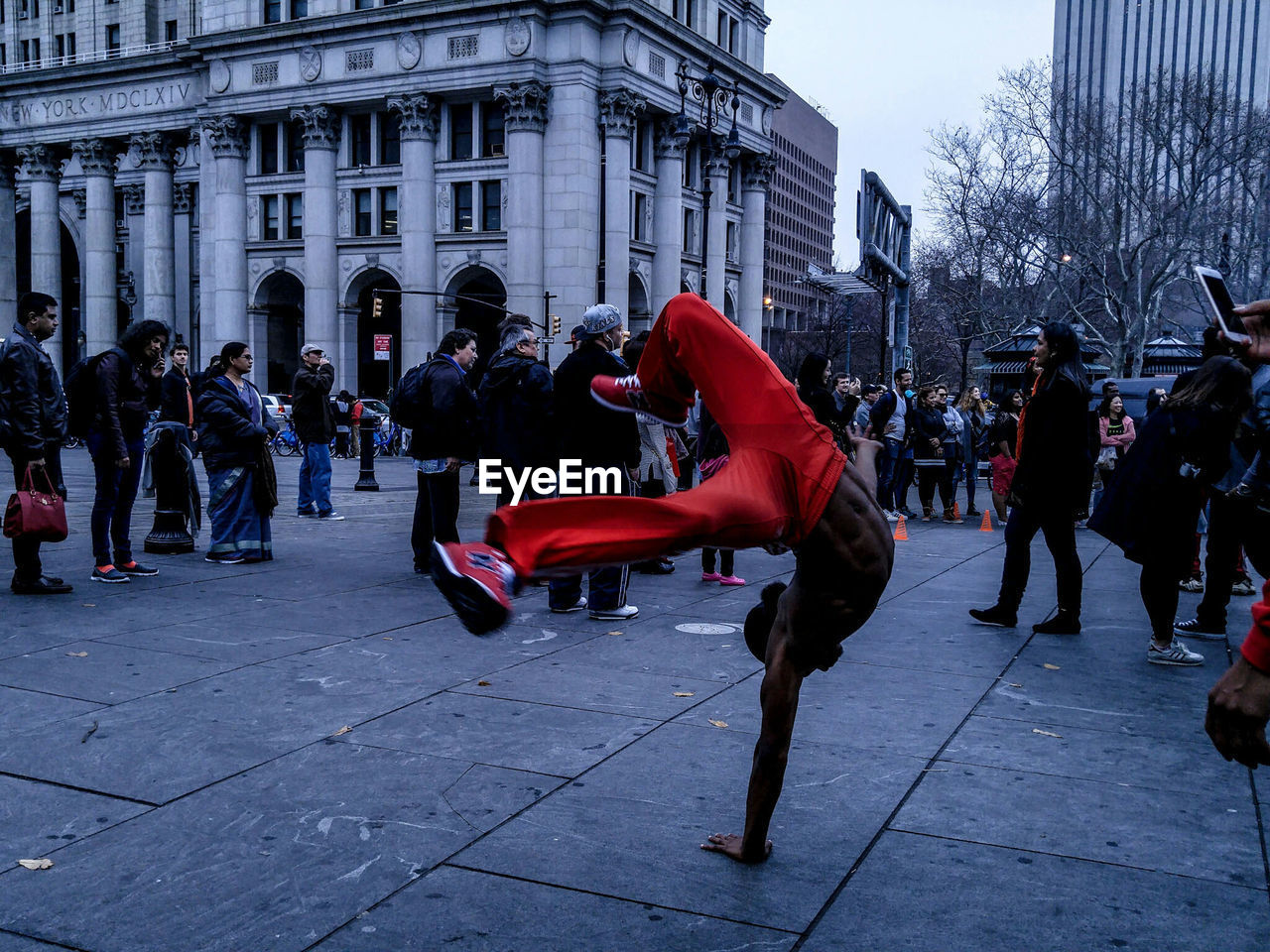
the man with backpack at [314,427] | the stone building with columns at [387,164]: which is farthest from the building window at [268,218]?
the man with backpack at [314,427]

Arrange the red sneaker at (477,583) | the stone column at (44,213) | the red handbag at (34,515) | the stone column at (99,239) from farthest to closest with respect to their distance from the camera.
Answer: the stone column at (44,213), the stone column at (99,239), the red handbag at (34,515), the red sneaker at (477,583)

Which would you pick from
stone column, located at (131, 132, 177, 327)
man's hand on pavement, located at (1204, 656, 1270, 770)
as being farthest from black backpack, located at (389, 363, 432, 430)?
stone column, located at (131, 132, 177, 327)

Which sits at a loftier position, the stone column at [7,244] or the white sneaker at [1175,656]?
the stone column at [7,244]

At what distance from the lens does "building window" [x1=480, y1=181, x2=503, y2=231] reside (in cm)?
5012

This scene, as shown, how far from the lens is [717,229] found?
56469 millimetres

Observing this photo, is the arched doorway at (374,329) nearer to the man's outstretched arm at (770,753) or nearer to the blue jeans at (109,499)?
the blue jeans at (109,499)

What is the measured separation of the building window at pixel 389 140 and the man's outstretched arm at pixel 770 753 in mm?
52516

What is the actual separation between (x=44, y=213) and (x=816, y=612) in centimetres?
7063

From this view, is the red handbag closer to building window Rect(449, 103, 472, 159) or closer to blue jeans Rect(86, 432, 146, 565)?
blue jeans Rect(86, 432, 146, 565)

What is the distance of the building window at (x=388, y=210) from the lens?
172ft

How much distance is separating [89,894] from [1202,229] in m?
36.6

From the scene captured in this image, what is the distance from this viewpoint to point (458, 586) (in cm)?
281

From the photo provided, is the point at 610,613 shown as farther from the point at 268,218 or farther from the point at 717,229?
the point at 268,218

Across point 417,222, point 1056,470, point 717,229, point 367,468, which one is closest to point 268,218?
point 417,222
